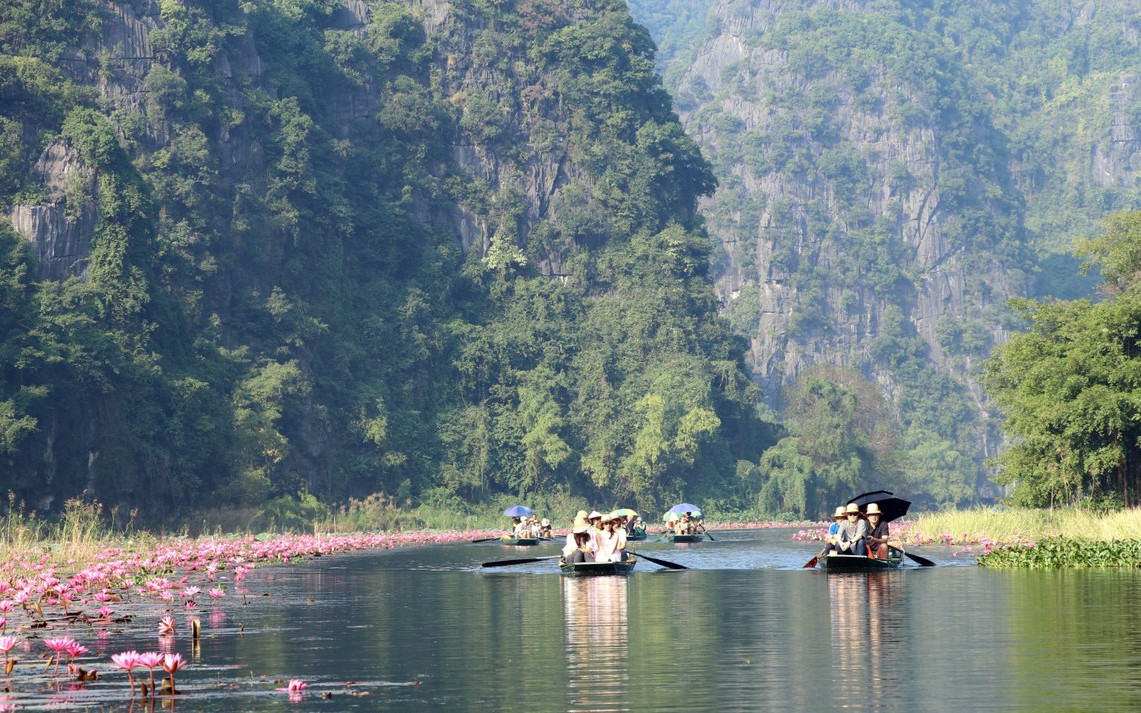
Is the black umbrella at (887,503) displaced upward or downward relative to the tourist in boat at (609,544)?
upward

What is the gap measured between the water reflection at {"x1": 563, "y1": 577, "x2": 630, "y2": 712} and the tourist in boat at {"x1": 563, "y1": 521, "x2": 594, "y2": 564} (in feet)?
13.6

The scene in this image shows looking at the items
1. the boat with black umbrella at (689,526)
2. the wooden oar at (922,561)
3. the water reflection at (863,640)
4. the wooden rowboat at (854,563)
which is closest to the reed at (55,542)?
the water reflection at (863,640)

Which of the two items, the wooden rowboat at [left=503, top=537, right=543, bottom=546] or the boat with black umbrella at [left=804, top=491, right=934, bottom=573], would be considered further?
the wooden rowboat at [left=503, top=537, right=543, bottom=546]

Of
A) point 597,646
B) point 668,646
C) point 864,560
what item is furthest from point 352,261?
point 668,646

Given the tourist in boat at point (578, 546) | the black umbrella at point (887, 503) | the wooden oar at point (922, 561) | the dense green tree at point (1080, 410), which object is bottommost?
the wooden oar at point (922, 561)

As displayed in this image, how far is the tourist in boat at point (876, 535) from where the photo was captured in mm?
41406

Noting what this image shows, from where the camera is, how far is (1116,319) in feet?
172

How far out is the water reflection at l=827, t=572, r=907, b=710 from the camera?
17.7 m

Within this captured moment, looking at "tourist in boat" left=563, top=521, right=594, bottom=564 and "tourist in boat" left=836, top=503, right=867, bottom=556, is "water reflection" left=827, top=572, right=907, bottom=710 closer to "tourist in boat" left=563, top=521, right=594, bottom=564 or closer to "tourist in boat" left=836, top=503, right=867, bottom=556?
"tourist in boat" left=836, top=503, right=867, bottom=556

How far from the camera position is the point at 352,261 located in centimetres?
11875

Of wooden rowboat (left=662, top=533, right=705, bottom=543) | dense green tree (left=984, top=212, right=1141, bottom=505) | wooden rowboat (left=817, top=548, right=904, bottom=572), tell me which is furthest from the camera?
wooden rowboat (left=662, top=533, right=705, bottom=543)

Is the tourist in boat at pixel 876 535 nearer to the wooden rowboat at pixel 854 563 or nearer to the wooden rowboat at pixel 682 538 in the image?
the wooden rowboat at pixel 854 563

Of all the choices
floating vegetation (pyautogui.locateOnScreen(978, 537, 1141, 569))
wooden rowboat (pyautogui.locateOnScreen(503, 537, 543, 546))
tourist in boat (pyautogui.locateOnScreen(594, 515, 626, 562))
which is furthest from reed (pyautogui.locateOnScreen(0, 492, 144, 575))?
floating vegetation (pyautogui.locateOnScreen(978, 537, 1141, 569))

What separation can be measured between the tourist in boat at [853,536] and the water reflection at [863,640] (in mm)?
4993
